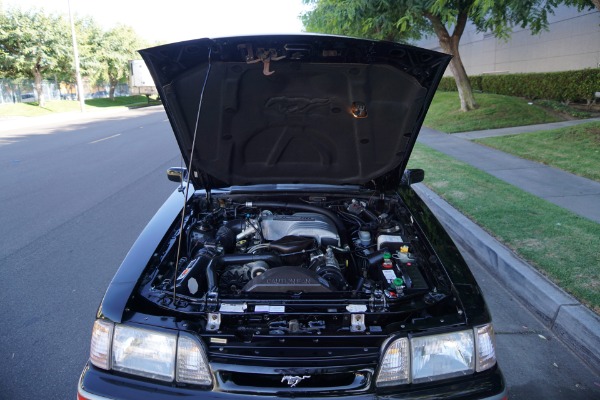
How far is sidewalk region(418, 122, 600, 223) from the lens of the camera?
6191 millimetres

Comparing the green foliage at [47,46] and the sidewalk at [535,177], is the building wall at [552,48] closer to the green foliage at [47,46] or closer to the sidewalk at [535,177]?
the sidewalk at [535,177]

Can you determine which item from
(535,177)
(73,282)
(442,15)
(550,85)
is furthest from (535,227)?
(550,85)

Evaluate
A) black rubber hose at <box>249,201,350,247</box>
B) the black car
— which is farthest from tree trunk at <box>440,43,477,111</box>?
black rubber hose at <box>249,201,350,247</box>

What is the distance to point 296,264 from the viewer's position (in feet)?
9.32

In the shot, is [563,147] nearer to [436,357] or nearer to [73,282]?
[436,357]

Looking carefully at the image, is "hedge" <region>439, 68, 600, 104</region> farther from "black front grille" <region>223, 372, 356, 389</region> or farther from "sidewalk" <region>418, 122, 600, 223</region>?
"black front grille" <region>223, 372, 356, 389</region>

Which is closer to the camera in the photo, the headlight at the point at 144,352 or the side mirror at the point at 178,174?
the headlight at the point at 144,352

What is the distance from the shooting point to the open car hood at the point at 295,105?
243 cm

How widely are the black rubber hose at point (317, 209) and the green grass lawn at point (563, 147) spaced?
6.05 metres

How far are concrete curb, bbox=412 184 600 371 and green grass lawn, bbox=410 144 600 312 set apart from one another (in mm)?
116

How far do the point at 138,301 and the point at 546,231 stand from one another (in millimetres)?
4555

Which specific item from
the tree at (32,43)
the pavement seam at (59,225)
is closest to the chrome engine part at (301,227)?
the pavement seam at (59,225)

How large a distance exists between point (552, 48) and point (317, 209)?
19.5m

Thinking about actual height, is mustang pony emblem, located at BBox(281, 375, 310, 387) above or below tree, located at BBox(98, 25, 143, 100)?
below
